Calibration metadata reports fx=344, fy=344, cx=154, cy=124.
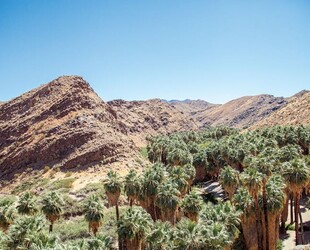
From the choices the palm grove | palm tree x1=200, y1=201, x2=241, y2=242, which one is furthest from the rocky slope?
palm tree x1=200, y1=201, x2=241, y2=242

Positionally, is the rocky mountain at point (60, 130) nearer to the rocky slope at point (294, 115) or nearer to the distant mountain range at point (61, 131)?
the distant mountain range at point (61, 131)

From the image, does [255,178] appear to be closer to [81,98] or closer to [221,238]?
[221,238]

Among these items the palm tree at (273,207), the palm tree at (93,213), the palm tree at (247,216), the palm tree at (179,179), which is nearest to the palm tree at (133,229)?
the palm tree at (93,213)

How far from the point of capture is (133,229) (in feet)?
115

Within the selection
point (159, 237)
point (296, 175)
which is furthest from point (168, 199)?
point (296, 175)

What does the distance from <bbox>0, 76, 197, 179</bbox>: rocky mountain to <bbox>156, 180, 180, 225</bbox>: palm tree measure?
4639 centimetres

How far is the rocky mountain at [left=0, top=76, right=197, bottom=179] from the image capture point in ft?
301

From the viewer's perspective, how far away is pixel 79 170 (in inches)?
3391

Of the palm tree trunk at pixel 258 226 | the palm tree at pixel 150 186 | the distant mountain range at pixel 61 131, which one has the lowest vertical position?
the palm tree trunk at pixel 258 226

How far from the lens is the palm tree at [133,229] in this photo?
35094 mm

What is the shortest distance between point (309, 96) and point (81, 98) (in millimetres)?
103007

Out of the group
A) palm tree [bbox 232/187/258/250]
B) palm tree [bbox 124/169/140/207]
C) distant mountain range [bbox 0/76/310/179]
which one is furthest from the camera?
distant mountain range [bbox 0/76/310/179]

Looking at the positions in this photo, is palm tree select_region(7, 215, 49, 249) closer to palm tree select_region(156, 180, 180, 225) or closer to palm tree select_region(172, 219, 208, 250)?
palm tree select_region(172, 219, 208, 250)

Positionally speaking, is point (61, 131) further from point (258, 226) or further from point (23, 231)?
point (23, 231)
